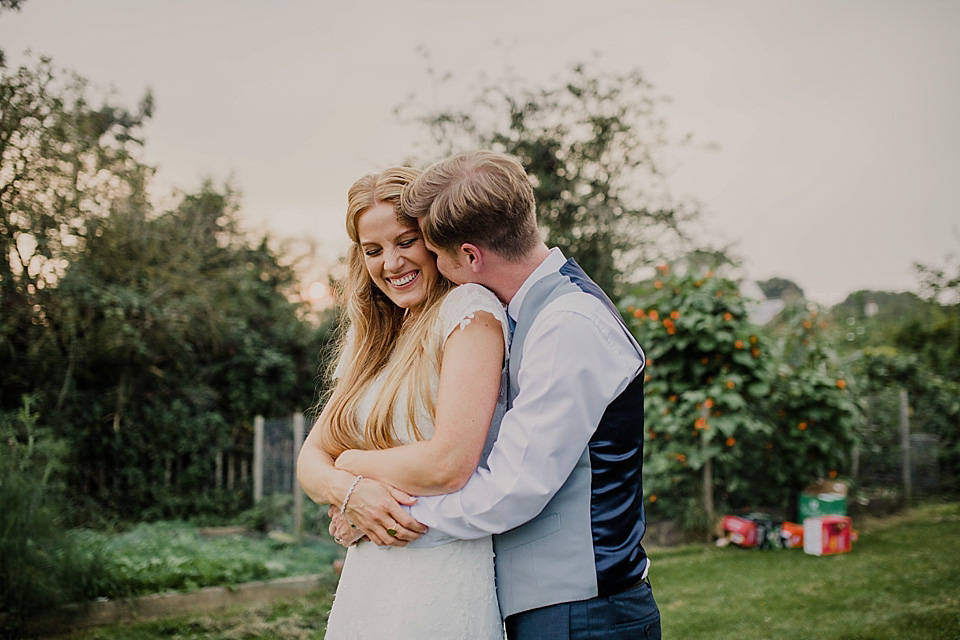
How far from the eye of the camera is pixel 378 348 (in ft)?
6.87

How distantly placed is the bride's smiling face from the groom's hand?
52 centimetres

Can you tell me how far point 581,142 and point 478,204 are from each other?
425 inches

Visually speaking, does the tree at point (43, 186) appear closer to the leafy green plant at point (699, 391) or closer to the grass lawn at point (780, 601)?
the grass lawn at point (780, 601)

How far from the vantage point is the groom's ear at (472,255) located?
1.75 meters

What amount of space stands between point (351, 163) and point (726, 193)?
5684 mm

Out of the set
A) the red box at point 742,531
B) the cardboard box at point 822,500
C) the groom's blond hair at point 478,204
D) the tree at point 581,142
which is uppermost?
the tree at point 581,142

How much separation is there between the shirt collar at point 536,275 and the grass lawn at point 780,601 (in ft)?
9.99

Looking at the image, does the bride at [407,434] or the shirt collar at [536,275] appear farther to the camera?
the shirt collar at [536,275]

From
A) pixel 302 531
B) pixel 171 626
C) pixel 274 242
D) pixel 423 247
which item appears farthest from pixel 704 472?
pixel 274 242

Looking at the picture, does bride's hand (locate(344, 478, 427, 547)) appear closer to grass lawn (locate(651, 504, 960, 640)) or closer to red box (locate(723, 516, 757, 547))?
grass lawn (locate(651, 504, 960, 640))

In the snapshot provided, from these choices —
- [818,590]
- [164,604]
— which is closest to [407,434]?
[164,604]

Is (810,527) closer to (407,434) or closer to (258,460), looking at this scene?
(407,434)

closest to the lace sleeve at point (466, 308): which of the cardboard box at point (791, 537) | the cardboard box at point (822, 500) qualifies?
the cardboard box at point (791, 537)

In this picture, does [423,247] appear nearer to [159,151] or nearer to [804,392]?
[804,392]
